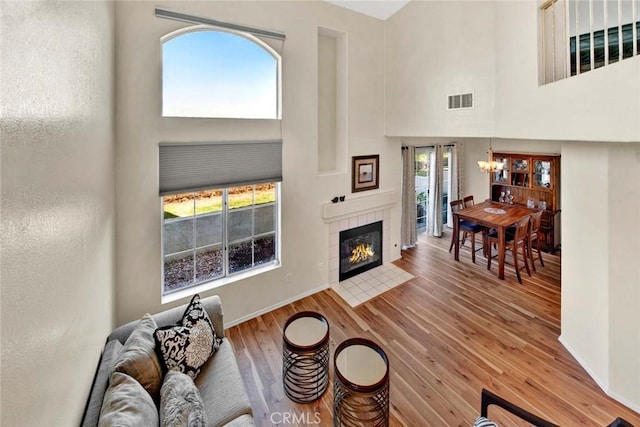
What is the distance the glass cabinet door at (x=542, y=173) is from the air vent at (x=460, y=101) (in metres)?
3.29

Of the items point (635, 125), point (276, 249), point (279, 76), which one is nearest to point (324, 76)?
point (279, 76)

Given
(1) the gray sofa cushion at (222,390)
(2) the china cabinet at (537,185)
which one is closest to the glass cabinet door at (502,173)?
(2) the china cabinet at (537,185)

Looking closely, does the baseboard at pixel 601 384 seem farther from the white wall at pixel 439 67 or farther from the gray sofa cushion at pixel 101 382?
the gray sofa cushion at pixel 101 382

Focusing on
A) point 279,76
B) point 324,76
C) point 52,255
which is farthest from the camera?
point 324,76

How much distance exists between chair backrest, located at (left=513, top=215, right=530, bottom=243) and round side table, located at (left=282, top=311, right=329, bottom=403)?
12.9ft

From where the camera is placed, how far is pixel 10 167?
→ 33.6 inches

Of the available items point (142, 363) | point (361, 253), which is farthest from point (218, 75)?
point (361, 253)

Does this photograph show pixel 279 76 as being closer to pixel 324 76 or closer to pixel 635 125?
pixel 324 76

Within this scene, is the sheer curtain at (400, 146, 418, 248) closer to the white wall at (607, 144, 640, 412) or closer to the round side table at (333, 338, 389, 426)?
the white wall at (607, 144, 640, 412)

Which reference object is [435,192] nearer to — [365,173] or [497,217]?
[497,217]

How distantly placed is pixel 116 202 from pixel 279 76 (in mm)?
2379

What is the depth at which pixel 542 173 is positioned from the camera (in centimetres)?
589

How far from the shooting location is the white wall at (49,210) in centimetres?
84

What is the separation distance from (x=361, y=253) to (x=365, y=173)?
140cm
